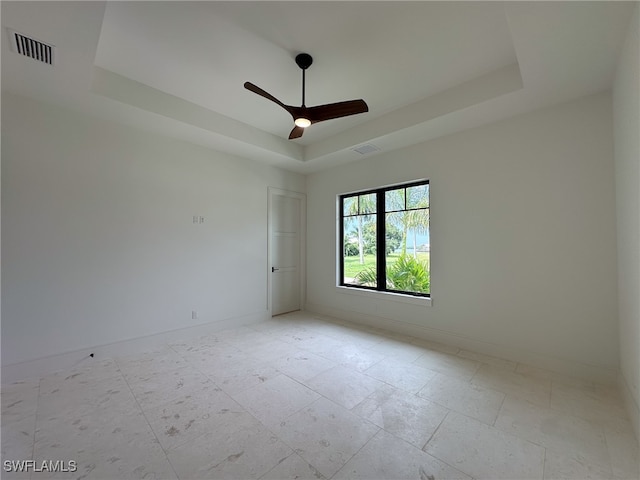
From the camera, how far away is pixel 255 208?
15.4ft

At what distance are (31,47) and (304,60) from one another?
7.16ft

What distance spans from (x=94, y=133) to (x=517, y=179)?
16.4 ft

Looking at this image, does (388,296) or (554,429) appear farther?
(388,296)

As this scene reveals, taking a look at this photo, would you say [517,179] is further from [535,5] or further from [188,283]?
[188,283]

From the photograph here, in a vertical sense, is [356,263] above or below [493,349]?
above

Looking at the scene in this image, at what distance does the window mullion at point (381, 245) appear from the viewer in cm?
443

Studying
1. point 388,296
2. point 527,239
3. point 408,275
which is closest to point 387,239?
point 408,275

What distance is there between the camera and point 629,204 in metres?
2.04

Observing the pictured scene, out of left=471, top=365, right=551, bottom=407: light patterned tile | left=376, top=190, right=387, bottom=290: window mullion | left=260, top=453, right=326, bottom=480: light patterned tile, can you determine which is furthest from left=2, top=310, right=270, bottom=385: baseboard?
left=471, top=365, right=551, bottom=407: light patterned tile

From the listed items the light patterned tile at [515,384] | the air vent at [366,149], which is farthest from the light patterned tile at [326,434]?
the air vent at [366,149]

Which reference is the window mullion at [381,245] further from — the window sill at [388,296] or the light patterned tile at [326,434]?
the light patterned tile at [326,434]

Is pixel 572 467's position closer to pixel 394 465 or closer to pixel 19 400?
pixel 394 465

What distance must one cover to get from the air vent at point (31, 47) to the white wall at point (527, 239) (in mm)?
3942

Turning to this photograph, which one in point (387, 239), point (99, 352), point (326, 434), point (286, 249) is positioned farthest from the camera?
point (286, 249)
